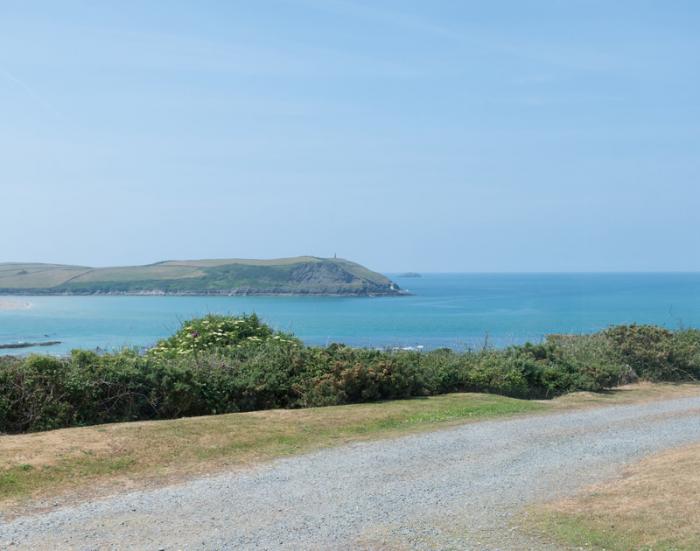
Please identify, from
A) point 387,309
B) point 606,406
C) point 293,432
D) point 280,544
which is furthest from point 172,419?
point 387,309

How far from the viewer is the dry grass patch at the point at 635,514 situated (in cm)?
702

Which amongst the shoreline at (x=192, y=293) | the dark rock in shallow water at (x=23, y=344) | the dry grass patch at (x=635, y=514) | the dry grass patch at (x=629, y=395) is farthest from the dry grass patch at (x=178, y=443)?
the shoreline at (x=192, y=293)

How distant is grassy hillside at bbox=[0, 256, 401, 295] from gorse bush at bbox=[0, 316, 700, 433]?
14072cm

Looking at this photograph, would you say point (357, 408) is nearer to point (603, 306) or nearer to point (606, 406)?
point (606, 406)

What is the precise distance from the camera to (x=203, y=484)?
355 inches

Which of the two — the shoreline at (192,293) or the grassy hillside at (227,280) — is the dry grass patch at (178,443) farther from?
the grassy hillside at (227,280)

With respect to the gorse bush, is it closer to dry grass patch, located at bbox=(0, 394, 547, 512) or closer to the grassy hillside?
Result: dry grass patch, located at bbox=(0, 394, 547, 512)

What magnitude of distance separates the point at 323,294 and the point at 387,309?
46456 mm

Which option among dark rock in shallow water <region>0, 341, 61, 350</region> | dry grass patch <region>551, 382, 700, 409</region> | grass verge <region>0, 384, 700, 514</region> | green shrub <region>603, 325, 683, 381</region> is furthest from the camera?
dark rock in shallow water <region>0, 341, 61, 350</region>

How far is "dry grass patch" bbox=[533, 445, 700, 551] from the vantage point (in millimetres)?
7020

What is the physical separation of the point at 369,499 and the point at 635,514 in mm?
2830

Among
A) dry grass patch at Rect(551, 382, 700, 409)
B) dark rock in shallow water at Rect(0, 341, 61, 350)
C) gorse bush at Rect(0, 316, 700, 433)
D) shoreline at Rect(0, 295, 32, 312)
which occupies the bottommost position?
dark rock in shallow water at Rect(0, 341, 61, 350)

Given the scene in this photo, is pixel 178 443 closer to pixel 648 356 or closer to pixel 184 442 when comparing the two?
pixel 184 442

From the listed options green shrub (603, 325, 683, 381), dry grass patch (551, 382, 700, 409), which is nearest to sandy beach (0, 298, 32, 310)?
green shrub (603, 325, 683, 381)
